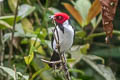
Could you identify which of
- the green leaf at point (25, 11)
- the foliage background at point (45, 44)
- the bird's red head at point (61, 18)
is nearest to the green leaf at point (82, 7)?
the foliage background at point (45, 44)

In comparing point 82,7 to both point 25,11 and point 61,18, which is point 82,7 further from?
point 61,18

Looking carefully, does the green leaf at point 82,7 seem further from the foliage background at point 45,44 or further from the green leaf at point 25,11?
the green leaf at point 25,11

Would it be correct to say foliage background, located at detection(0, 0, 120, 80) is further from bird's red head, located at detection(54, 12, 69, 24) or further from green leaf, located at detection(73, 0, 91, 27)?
bird's red head, located at detection(54, 12, 69, 24)

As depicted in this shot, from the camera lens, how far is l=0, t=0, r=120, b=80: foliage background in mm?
2086

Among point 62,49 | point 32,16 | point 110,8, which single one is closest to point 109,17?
point 110,8

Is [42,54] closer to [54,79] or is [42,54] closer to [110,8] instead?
[54,79]

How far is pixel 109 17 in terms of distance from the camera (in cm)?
149

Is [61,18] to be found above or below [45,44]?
above

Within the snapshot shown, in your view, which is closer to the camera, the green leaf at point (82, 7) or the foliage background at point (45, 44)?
the foliage background at point (45, 44)

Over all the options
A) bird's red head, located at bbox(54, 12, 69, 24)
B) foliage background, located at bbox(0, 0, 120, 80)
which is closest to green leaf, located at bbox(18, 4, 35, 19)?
foliage background, located at bbox(0, 0, 120, 80)

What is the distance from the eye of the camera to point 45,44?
2059 millimetres

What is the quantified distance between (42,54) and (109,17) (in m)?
1.06

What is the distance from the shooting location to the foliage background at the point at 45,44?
209cm

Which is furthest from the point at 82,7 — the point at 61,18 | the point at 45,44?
the point at 61,18
